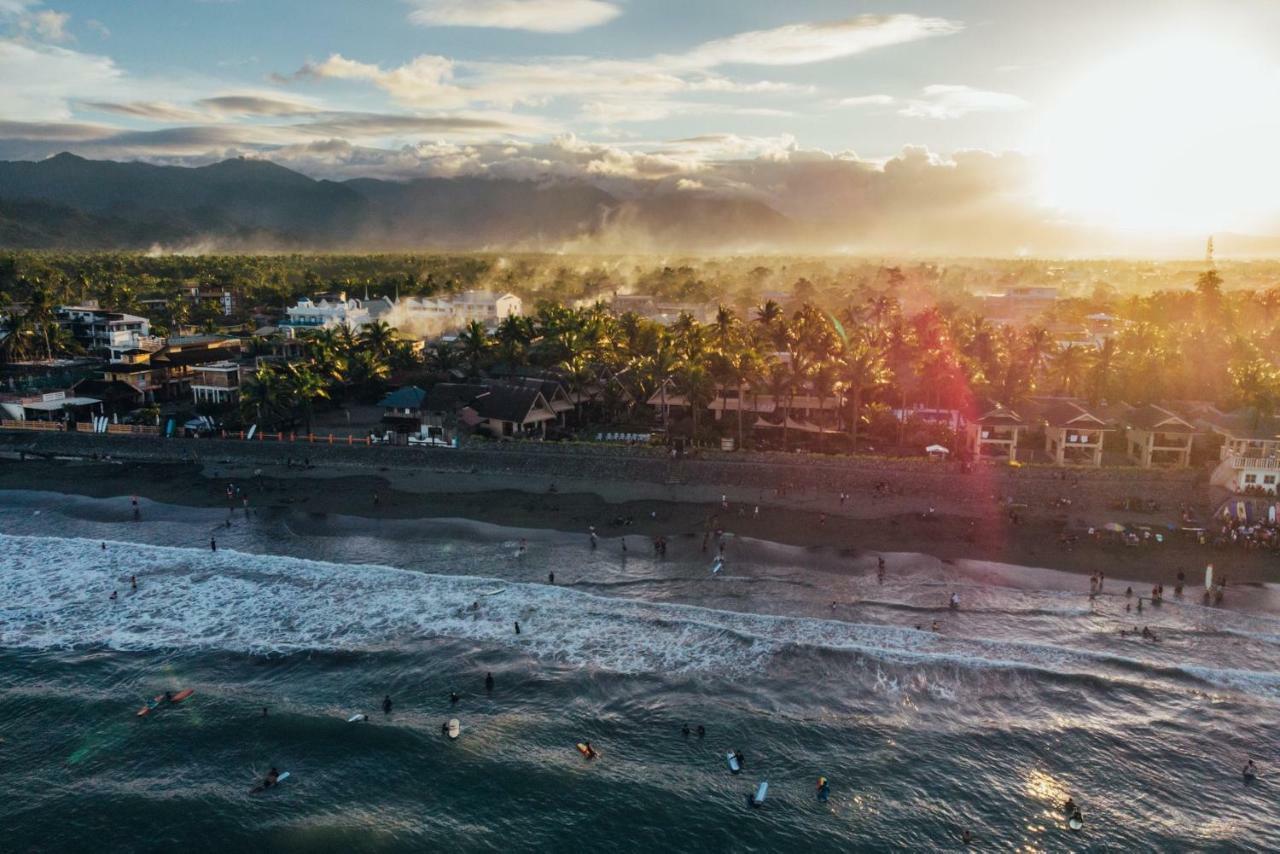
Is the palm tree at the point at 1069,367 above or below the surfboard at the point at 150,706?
above

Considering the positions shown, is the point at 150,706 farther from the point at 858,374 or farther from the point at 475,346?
the point at 475,346

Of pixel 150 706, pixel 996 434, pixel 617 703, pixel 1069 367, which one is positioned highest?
pixel 1069 367

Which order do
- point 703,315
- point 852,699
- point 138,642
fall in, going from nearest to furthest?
point 852,699
point 138,642
point 703,315

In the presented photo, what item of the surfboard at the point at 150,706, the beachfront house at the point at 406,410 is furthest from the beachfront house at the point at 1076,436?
the surfboard at the point at 150,706

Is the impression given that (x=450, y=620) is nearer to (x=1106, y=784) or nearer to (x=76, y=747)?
(x=76, y=747)

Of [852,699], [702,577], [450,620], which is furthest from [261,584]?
[852,699]

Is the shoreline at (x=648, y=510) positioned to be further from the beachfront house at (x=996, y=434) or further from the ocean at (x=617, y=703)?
the beachfront house at (x=996, y=434)

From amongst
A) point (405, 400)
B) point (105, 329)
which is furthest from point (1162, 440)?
point (105, 329)
